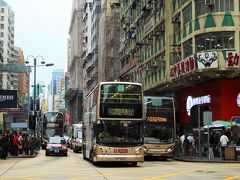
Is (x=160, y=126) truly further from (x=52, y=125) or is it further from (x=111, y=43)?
(x=111, y=43)

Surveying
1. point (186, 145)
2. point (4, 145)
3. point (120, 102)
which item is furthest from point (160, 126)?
point (4, 145)

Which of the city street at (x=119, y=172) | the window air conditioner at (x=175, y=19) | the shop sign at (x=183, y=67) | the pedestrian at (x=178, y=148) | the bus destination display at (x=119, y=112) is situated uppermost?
the window air conditioner at (x=175, y=19)

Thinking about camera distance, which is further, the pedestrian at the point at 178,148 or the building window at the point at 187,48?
the building window at the point at 187,48

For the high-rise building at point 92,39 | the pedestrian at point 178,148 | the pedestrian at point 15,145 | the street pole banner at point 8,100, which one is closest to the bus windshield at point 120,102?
the pedestrian at point 15,145

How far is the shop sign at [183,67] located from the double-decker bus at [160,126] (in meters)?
8.38

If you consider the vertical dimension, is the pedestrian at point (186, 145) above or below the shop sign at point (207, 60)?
below

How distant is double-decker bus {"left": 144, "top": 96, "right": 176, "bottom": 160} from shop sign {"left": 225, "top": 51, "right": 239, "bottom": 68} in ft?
27.3

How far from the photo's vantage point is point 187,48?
43406mm

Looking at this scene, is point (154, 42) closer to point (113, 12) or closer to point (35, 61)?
point (35, 61)

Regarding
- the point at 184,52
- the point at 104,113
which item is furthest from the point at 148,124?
the point at 184,52

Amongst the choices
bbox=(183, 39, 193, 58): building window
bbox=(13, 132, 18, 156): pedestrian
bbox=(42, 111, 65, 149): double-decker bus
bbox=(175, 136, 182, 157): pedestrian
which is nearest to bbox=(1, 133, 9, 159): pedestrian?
bbox=(13, 132, 18, 156): pedestrian

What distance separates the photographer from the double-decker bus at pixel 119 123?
24422 millimetres

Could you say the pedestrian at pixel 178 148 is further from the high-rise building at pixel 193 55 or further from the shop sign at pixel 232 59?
the shop sign at pixel 232 59

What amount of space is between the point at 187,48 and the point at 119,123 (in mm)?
20275
